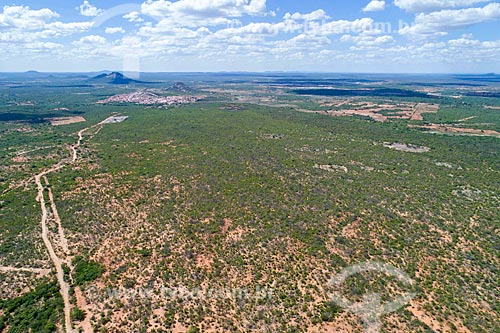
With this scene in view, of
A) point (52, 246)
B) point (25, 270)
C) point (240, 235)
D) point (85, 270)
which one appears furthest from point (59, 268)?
point (240, 235)

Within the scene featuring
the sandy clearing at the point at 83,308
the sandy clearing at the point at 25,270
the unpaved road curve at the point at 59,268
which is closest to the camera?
the sandy clearing at the point at 83,308

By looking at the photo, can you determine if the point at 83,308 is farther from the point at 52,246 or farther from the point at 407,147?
the point at 407,147

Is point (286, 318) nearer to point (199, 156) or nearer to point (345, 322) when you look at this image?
point (345, 322)

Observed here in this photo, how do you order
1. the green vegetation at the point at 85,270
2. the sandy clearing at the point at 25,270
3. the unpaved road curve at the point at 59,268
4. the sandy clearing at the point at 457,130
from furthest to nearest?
the sandy clearing at the point at 457,130 < the sandy clearing at the point at 25,270 < the green vegetation at the point at 85,270 < the unpaved road curve at the point at 59,268

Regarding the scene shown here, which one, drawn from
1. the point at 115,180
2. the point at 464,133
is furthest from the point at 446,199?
the point at 464,133

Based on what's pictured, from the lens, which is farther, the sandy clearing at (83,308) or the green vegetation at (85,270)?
the green vegetation at (85,270)

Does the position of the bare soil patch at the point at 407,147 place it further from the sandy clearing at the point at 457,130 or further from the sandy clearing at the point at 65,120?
the sandy clearing at the point at 65,120

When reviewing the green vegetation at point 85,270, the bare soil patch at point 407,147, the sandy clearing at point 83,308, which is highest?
the bare soil patch at point 407,147

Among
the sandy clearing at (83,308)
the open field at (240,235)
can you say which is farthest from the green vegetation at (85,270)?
the sandy clearing at (83,308)
